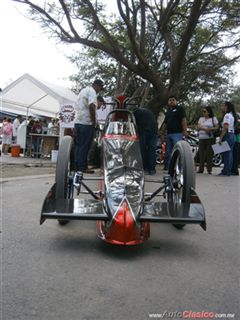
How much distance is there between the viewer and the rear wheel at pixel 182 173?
4227mm

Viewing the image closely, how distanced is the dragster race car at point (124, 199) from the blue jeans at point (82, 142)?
228 centimetres

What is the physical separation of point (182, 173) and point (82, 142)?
3273 mm

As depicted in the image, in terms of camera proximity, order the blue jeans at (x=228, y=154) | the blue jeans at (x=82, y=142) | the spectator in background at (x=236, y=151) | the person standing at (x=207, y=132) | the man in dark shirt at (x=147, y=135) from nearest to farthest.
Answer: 1. the blue jeans at (x=82, y=142)
2. the man in dark shirt at (x=147, y=135)
3. the blue jeans at (x=228, y=154)
4. the person standing at (x=207, y=132)
5. the spectator in background at (x=236, y=151)

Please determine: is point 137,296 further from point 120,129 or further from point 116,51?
point 116,51

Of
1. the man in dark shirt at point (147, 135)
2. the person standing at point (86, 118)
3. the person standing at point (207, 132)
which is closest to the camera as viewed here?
the person standing at point (86, 118)

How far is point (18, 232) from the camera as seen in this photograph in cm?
411

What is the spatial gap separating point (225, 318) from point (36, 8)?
447 inches

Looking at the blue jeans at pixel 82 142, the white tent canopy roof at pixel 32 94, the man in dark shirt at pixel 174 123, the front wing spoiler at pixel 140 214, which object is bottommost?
the front wing spoiler at pixel 140 214

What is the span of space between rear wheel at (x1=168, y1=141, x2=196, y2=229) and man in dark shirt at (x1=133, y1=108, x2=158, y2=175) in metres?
3.83

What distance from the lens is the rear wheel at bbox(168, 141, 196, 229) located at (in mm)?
4227

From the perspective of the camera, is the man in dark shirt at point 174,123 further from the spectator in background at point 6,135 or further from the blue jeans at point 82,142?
the spectator in background at point 6,135

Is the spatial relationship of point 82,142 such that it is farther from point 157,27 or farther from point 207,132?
point 157,27

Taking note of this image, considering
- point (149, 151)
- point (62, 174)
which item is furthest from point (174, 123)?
point (62, 174)

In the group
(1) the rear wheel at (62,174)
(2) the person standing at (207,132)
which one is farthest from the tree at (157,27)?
(1) the rear wheel at (62,174)
